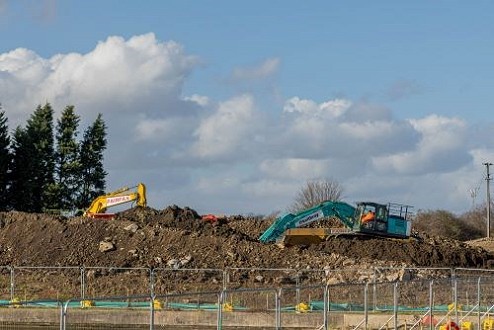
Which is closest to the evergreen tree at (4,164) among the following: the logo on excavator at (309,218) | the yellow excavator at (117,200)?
the yellow excavator at (117,200)

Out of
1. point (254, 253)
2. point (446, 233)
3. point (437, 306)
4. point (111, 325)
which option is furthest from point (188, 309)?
point (446, 233)

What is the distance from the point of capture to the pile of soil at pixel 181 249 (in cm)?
4662

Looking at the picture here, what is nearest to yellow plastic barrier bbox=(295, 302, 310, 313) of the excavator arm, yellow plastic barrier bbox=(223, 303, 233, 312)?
yellow plastic barrier bbox=(223, 303, 233, 312)

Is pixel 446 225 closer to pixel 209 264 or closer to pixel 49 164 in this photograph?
pixel 49 164

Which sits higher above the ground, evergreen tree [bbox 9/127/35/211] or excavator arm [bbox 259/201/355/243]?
evergreen tree [bbox 9/127/35/211]

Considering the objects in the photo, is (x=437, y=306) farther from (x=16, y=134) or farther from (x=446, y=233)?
(x=446, y=233)

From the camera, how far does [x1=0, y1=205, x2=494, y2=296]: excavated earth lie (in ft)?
153

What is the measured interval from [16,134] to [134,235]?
1299 inches

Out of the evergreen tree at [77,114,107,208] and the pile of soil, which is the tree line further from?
the pile of soil

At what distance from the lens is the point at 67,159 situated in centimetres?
8169

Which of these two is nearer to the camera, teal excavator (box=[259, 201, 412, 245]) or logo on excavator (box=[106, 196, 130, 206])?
teal excavator (box=[259, 201, 412, 245])

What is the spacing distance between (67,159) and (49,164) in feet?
6.57

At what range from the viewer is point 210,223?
5362cm

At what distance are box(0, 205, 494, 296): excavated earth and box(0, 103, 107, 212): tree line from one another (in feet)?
79.4
